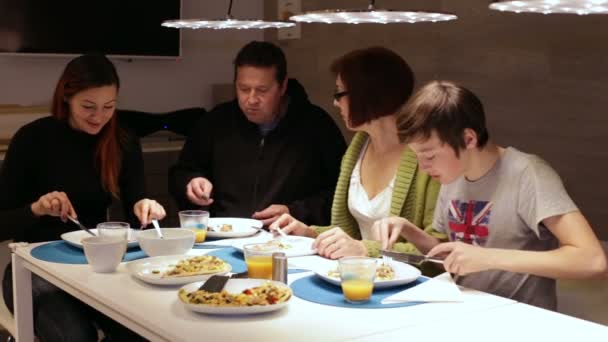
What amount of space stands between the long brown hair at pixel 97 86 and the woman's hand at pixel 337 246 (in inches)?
40.0

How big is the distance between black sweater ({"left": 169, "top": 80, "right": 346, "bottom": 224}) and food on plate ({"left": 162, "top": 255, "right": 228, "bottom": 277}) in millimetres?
1139

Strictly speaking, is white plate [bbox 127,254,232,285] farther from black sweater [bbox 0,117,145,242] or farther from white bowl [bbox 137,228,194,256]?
black sweater [bbox 0,117,145,242]

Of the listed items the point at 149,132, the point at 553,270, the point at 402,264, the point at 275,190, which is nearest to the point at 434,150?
the point at 402,264

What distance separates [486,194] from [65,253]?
118cm

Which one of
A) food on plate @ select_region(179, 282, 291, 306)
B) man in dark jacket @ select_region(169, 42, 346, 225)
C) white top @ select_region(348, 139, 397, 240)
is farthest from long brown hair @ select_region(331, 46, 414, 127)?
food on plate @ select_region(179, 282, 291, 306)

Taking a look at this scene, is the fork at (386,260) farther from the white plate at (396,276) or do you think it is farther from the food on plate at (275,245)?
the food on plate at (275,245)

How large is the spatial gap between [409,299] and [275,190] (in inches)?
57.8

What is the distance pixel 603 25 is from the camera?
10.8 feet

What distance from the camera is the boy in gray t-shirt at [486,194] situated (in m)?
1.96

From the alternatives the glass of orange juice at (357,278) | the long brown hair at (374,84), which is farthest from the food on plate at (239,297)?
the long brown hair at (374,84)

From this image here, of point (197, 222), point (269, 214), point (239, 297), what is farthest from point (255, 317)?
point (269, 214)

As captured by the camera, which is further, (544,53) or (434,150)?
(544,53)

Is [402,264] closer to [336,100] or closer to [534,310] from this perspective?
[534,310]

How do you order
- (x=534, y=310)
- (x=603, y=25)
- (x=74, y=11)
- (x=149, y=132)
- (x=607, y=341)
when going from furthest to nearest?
(x=149, y=132) < (x=74, y=11) < (x=603, y=25) < (x=534, y=310) < (x=607, y=341)
